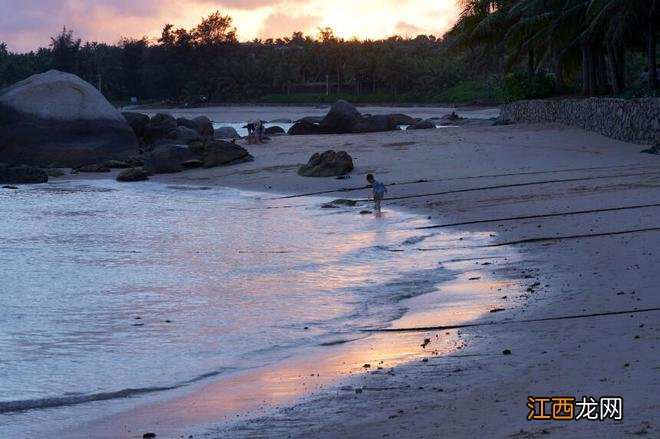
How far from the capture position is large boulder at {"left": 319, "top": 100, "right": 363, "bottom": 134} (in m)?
39.8

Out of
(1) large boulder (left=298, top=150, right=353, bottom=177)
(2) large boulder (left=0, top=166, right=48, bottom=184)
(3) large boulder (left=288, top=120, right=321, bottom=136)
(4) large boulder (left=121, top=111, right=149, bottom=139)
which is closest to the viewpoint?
(1) large boulder (left=298, top=150, right=353, bottom=177)

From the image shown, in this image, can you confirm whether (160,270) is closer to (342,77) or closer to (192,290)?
(192,290)

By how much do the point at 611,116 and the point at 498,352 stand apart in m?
20.2

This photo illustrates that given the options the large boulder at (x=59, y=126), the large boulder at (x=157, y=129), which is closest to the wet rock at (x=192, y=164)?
the large boulder at (x=59, y=126)

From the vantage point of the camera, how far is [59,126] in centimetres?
3039

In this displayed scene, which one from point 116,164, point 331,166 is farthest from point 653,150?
point 116,164

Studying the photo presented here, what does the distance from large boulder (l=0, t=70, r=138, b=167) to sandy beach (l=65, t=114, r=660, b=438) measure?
16515mm

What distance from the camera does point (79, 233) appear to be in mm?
16891

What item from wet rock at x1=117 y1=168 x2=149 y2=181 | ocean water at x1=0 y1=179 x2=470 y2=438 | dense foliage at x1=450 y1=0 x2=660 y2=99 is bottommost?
ocean water at x1=0 y1=179 x2=470 y2=438

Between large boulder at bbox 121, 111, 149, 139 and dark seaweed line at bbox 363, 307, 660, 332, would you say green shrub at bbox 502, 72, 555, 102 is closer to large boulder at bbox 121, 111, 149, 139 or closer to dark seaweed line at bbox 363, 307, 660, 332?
large boulder at bbox 121, 111, 149, 139

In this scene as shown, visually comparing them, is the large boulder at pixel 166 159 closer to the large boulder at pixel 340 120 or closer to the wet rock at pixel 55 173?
the wet rock at pixel 55 173

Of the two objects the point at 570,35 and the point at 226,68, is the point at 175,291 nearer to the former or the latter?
the point at 570,35

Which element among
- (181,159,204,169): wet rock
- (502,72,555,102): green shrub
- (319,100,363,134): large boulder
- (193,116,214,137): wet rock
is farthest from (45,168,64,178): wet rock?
(502,72,555,102): green shrub

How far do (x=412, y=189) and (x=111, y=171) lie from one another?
12.0 meters
